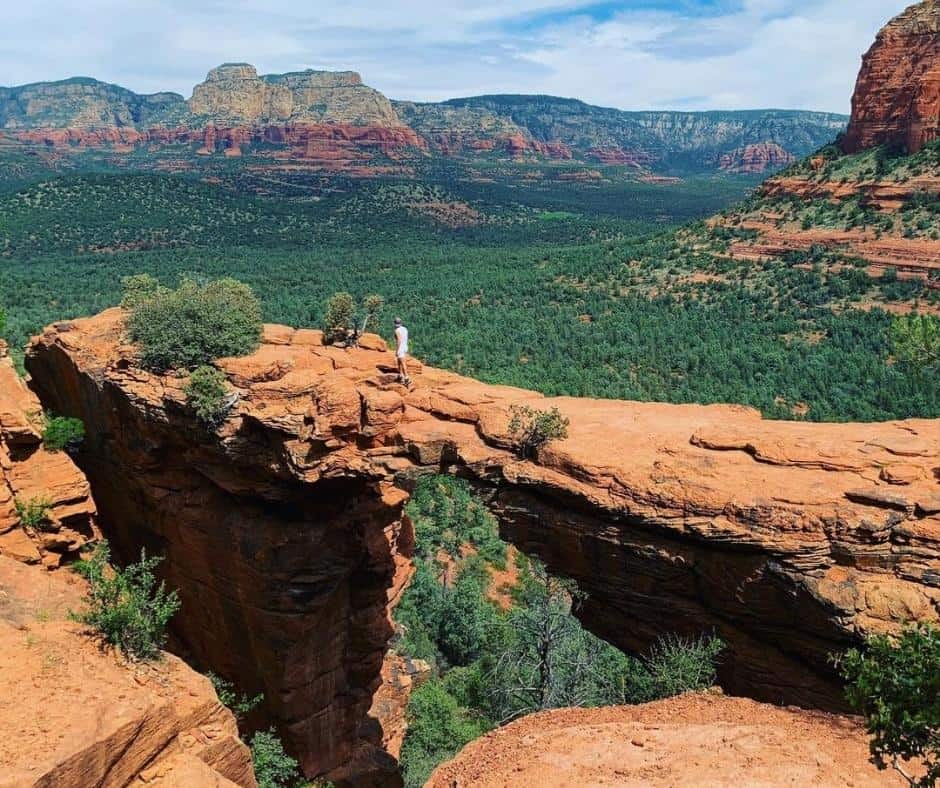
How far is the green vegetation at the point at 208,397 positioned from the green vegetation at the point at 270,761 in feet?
22.7

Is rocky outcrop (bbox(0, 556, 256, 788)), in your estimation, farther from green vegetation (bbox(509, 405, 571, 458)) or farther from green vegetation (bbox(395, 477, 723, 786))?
green vegetation (bbox(509, 405, 571, 458))

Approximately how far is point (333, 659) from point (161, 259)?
8042cm

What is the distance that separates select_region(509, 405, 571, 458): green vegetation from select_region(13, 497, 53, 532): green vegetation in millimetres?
9470

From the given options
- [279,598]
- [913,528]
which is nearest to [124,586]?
[279,598]

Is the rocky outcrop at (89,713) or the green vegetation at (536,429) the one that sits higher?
the green vegetation at (536,429)

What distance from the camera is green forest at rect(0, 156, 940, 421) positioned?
1651 inches

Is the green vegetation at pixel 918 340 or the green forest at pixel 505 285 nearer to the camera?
the green vegetation at pixel 918 340

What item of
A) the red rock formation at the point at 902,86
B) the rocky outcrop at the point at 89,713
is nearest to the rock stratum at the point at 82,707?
the rocky outcrop at the point at 89,713

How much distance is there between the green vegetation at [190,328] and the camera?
14.4m

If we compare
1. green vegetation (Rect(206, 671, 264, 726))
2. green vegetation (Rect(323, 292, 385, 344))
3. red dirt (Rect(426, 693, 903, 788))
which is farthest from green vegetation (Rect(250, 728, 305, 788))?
green vegetation (Rect(323, 292, 385, 344))

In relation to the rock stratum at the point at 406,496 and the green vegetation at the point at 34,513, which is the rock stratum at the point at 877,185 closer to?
the rock stratum at the point at 406,496

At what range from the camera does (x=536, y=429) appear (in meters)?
12.6

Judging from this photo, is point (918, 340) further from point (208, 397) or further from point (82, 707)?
point (82, 707)

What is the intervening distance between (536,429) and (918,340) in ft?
34.3
